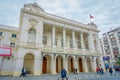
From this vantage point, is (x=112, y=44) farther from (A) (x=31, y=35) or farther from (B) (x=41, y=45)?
(A) (x=31, y=35)

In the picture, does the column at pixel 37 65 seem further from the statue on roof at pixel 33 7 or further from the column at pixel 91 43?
the column at pixel 91 43

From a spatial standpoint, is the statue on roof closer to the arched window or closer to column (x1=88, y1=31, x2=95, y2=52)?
the arched window

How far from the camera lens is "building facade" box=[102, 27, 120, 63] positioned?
141ft

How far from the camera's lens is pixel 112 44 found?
150 feet

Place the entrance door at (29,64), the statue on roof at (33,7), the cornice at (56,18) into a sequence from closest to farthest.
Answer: the entrance door at (29,64) < the statue on roof at (33,7) < the cornice at (56,18)

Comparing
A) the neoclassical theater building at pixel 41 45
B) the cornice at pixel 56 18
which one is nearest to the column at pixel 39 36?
the neoclassical theater building at pixel 41 45

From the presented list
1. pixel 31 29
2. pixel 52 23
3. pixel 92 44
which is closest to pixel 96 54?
pixel 92 44

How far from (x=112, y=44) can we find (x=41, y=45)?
1503 inches

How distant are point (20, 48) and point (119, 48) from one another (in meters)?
40.6

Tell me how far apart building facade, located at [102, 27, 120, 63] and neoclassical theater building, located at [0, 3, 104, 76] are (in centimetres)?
2003

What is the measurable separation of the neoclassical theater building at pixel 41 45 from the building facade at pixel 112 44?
2003 centimetres

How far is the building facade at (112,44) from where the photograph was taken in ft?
141

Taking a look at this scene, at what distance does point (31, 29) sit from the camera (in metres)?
20.1

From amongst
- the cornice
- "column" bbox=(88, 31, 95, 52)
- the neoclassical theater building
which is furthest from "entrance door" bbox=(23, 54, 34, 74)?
"column" bbox=(88, 31, 95, 52)
